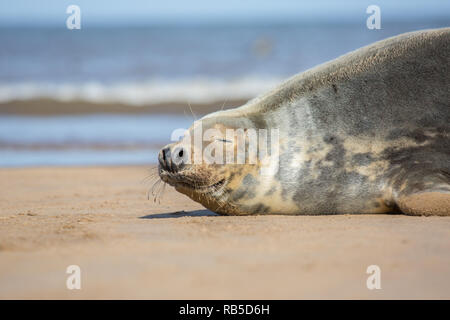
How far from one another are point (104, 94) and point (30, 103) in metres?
2.23

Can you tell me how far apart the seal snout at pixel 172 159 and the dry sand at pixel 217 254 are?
45 centimetres

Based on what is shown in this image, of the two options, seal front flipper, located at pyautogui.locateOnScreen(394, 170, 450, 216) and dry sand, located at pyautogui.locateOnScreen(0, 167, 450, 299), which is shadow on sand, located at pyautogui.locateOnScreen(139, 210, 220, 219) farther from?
seal front flipper, located at pyautogui.locateOnScreen(394, 170, 450, 216)

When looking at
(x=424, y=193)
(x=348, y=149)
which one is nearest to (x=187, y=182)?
(x=348, y=149)

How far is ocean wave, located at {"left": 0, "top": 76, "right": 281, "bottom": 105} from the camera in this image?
18.5 m

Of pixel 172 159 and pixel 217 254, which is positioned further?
pixel 172 159

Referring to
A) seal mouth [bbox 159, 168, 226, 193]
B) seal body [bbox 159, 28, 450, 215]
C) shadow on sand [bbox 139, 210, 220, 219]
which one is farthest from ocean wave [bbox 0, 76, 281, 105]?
seal mouth [bbox 159, 168, 226, 193]

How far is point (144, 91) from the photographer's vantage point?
19609 millimetres

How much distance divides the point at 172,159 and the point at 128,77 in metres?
17.0

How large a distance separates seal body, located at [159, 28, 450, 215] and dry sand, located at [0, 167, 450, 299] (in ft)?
0.68
